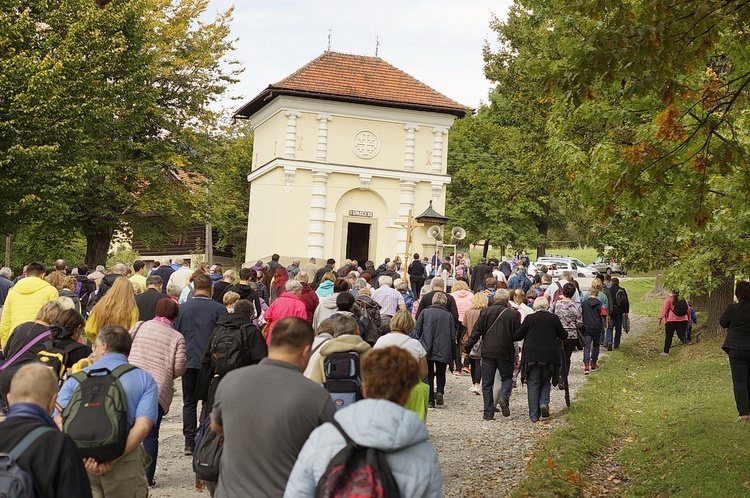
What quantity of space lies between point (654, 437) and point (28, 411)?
10527 millimetres

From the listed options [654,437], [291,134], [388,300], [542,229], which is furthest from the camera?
[542,229]

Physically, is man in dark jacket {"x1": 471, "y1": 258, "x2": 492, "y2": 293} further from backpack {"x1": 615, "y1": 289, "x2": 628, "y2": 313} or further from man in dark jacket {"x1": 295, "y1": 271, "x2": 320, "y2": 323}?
man in dark jacket {"x1": 295, "y1": 271, "x2": 320, "y2": 323}

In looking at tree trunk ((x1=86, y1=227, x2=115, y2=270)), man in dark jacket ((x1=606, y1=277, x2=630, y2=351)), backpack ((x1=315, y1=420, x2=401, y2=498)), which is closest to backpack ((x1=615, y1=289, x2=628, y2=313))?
man in dark jacket ((x1=606, y1=277, x2=630, y2=351))

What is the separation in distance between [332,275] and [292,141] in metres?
24.8

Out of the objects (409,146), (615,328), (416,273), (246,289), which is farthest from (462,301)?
(409,146)

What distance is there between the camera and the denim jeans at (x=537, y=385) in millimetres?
14180

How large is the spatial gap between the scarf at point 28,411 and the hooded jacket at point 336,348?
3222mm

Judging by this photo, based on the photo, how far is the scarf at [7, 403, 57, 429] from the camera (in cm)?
450

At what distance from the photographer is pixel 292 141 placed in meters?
39.4

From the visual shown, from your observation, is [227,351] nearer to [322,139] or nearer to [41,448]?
[41,448]

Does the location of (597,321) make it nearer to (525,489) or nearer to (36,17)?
(525,489)

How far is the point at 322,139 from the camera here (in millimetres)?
39656

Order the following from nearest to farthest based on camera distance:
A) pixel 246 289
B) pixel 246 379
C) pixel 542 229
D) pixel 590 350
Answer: pixel 246 379
pixel 246 289
pixel 590 350
pixel 542 229

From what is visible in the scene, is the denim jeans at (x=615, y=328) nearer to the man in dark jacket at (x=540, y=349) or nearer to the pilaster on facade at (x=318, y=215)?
the man in dark jacket at (x=540, y=349)
